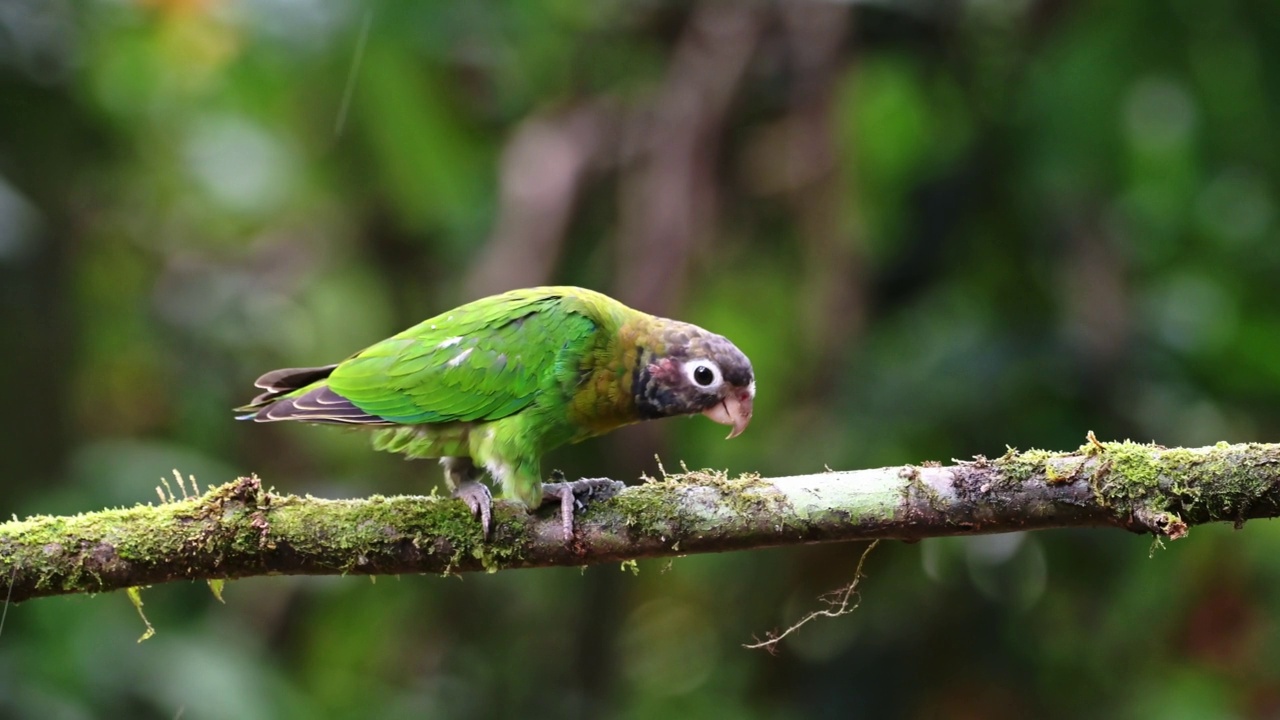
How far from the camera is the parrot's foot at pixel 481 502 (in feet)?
13.4

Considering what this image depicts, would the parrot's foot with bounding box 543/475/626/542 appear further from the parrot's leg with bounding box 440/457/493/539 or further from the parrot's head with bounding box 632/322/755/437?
the parrot's head with bounding box 632/322/755/437

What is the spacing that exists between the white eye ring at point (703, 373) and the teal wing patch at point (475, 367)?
43cm

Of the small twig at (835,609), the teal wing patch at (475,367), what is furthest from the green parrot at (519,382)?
the small twig at (835,609)

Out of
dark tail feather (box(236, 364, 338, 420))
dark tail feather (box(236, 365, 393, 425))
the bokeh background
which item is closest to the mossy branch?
dark tail feather (box(236, 365, 393, 425))

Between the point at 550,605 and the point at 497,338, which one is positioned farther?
the point at 550,605


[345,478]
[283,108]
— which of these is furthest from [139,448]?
[283,108]

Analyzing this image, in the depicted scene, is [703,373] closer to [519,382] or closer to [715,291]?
[519,382]

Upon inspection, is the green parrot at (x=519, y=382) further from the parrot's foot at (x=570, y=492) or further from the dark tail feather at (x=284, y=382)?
the parrot's foot at (x=570, y=492)

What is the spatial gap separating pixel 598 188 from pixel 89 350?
351 cm

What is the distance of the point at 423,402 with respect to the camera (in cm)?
484

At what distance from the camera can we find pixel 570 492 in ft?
13.6

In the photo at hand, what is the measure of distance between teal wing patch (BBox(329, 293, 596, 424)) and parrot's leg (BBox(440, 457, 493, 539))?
0.89ft

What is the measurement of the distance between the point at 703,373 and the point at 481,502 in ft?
3.76

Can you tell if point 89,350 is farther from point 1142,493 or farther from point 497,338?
point 1142,493
